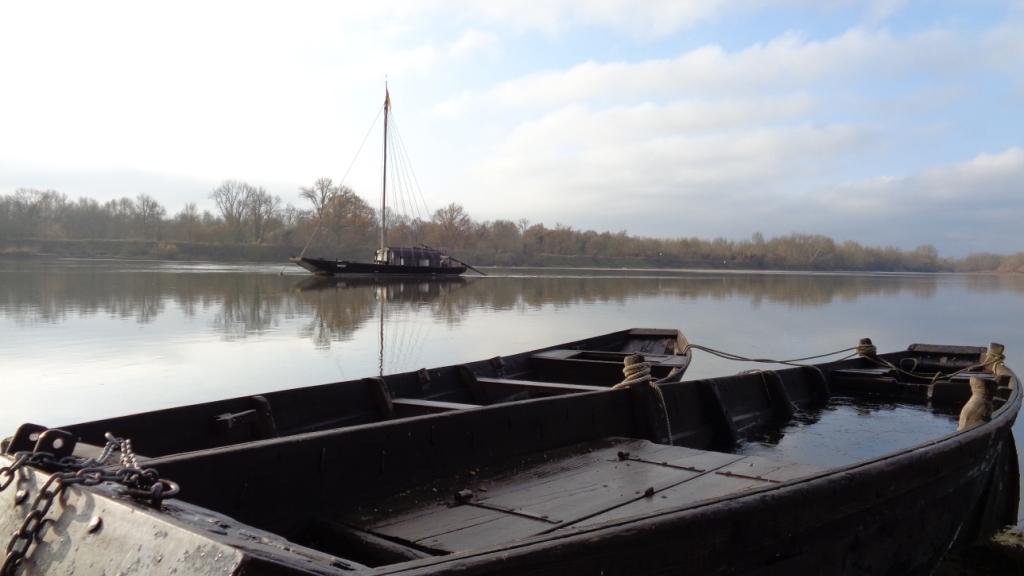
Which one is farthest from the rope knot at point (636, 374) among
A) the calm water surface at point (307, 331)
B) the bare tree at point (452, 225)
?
the bare tree at point (452, 225)

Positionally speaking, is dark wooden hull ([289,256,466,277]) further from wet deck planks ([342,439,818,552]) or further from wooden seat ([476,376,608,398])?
wet deck planks ([342,439,818,552])

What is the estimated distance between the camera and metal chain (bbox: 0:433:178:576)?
2.20 meters

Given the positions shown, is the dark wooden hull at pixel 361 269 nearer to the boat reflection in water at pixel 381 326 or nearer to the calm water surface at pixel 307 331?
the calm water surface at pixel 307 331

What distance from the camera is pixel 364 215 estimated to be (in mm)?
96438

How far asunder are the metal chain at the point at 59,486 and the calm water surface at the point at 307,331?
23.9ft

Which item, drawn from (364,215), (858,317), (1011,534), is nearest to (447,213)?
(364,215)

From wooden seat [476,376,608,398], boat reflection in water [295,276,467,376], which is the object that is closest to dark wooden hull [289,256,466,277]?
boat reflection in water [295,276,467,376]

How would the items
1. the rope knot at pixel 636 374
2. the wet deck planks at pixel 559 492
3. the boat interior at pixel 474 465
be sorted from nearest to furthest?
the boat interior at pixel 474 465 → the wet deck planks at pixel 559 492 → the rope knot at pixel 636 374

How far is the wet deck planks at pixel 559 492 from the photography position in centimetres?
376

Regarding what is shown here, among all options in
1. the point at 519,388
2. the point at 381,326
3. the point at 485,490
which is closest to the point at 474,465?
Result: the point at 485,490

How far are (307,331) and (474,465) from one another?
14.8 metres

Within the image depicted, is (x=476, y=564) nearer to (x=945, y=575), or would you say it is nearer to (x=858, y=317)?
(x=945, y=575)

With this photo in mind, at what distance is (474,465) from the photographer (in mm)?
4773

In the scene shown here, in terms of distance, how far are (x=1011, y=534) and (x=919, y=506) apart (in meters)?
2.68
